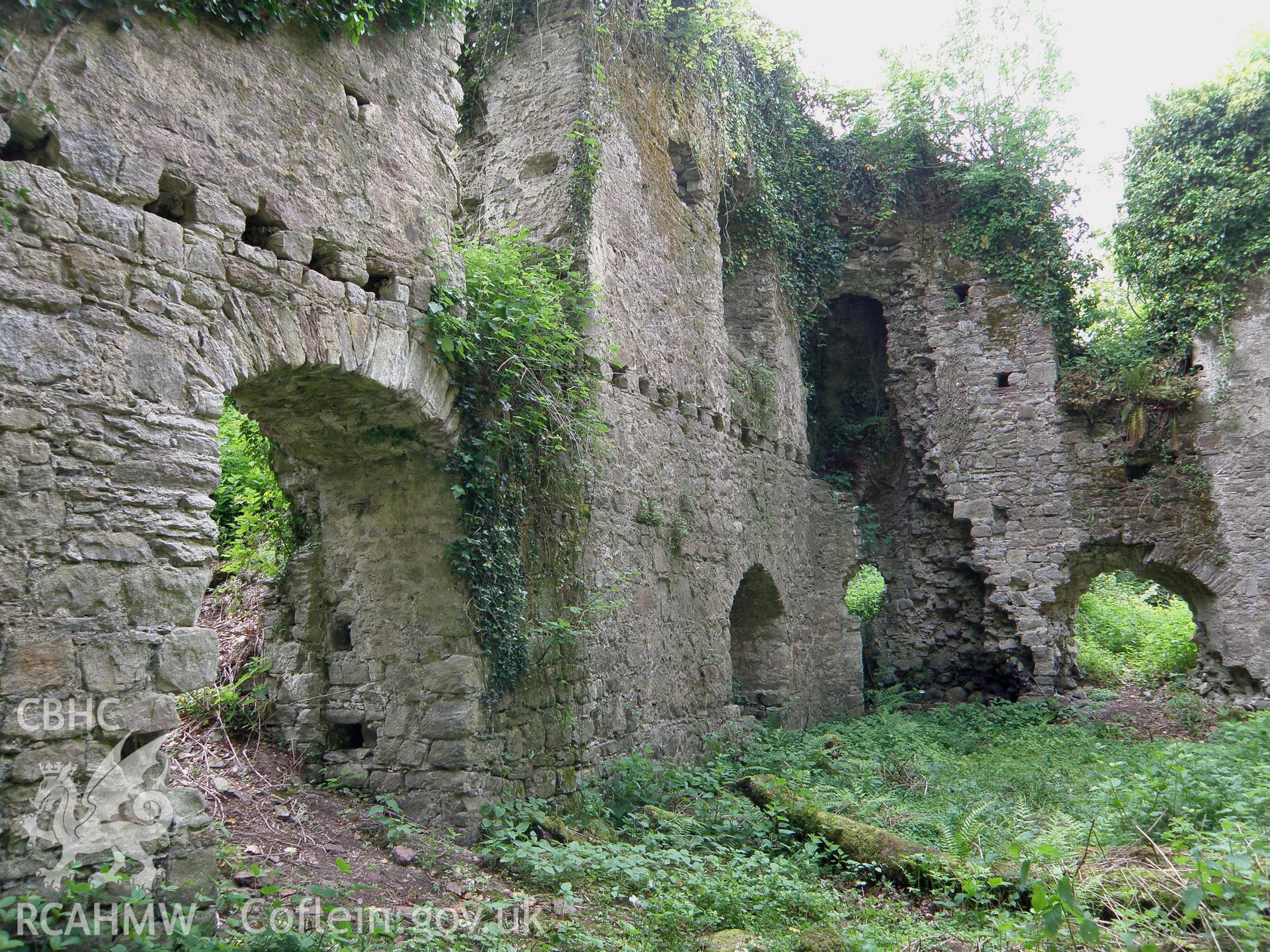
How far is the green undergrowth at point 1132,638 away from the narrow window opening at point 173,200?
11806 millimetres

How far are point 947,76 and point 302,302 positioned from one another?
36.8ft

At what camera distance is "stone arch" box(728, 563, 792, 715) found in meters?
9.80

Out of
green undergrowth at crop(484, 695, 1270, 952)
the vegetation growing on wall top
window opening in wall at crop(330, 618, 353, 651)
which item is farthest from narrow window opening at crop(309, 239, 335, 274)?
the vegetation growing on wall top

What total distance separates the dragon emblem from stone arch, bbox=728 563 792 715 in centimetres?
695

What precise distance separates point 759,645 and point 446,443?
5650 mm

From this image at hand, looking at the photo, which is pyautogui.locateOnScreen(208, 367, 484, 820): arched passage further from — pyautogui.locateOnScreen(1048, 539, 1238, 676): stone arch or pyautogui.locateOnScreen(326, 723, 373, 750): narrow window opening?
pyautogui.locateOnScreen(1048, 539, 1238, 676): stone arch

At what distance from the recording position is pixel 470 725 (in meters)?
5.31

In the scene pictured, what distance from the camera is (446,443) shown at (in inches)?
215

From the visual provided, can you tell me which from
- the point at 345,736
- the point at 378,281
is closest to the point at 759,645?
the point at 345,736

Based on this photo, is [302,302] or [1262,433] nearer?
[302,302]

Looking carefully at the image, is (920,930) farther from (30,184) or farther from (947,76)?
(947,76)

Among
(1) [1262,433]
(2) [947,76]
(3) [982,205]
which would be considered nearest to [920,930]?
(1) [1262,433]

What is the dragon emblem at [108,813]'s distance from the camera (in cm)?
314

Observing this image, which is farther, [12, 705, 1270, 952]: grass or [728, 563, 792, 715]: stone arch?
[728, 563, 792, 715]: stone arch
